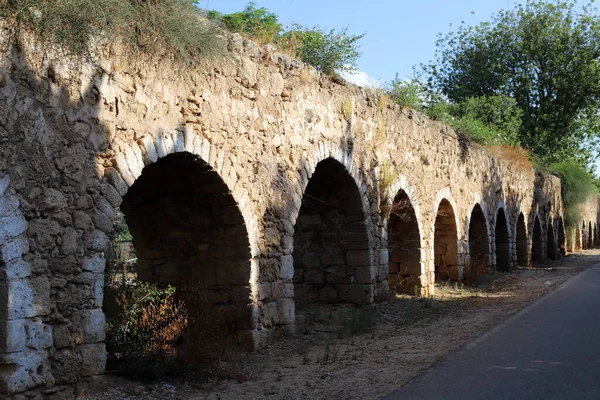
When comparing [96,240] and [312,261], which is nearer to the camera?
[96,240]

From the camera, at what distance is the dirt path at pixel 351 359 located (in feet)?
19.2

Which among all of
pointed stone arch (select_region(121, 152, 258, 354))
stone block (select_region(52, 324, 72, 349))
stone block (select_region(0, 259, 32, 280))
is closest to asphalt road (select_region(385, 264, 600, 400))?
pointed stone arch (select_region(121, 152, 258, 354))

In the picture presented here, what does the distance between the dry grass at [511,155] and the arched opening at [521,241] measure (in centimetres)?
170

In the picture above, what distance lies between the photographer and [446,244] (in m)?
15.1

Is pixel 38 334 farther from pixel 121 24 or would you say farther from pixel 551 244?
pixel 551 244

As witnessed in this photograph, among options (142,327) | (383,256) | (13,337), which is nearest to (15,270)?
(13,337)

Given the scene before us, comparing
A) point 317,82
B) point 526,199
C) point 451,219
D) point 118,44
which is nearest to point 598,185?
point 526,199

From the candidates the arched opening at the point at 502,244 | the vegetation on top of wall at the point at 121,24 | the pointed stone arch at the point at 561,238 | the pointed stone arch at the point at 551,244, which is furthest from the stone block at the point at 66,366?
the pointed stone arch at the point at 561,238

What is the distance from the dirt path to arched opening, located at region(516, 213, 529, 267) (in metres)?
11.1

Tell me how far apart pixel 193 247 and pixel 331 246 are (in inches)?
129

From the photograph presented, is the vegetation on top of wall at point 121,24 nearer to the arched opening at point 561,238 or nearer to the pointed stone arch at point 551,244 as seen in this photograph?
the pointed stone arch at point 551,244

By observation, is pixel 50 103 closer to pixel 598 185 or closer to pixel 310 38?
pixel 310 38

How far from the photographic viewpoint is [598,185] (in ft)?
140

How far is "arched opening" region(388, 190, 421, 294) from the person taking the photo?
41.2 feet
